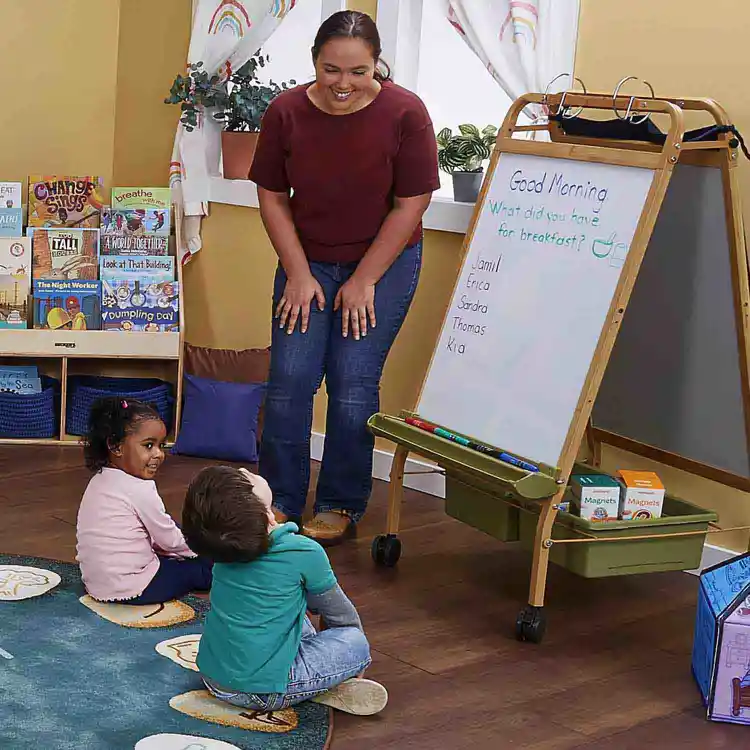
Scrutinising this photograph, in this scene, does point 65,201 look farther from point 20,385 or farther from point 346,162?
point 346,162

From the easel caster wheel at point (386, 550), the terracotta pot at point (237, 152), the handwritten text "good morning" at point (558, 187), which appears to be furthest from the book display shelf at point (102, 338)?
the handwritten text "good morning" at point (558, 187)

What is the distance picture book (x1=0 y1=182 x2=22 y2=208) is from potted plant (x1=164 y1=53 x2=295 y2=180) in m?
0.61

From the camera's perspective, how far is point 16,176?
466 cm

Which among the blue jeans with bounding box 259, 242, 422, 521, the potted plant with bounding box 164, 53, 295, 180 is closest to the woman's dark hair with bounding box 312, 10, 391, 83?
the blue jeans with bounding box 259, 242, 422, 521

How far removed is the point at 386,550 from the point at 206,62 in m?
2.14

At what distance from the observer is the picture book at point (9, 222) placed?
434 cm

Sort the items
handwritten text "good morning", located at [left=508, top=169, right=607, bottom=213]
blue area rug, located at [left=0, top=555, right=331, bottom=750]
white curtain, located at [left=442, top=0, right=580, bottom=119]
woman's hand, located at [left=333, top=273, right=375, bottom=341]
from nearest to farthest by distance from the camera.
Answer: blue area rug, located at [left=0, top=555, right=331, bottom=750], handwritten text "good morning", located at [left=508, top=169, right=607, bottom=213], woman's hand, located at [left=333, top=273, right=375, bottom=341], white curtain, located at [left=442, top=0, right=580, bottom=119]

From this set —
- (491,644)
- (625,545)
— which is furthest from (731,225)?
(491,644)

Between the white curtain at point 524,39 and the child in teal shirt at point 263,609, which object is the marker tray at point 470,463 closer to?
the child in teal shirt at point 263,609

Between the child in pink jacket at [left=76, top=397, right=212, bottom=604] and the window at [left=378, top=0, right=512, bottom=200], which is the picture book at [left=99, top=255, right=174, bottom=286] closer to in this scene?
the window at [left=378, top=0, right=512, bottom=200]

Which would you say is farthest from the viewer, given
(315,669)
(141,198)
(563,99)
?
(141,198)

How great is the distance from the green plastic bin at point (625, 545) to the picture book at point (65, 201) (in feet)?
7.36

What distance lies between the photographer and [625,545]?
113 inches

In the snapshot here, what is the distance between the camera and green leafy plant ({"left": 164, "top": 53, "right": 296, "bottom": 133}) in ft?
14.3
